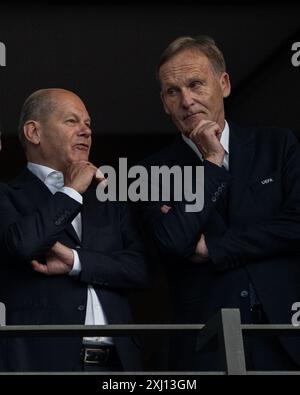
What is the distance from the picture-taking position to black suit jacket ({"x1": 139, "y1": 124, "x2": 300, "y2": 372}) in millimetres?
5145

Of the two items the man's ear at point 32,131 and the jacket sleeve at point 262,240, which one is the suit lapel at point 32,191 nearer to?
the man's ear at point 32,131

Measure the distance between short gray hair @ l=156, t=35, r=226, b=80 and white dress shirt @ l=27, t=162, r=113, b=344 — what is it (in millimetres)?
731

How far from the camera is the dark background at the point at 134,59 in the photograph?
577 centimetres

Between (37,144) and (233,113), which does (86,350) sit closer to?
(37,144)

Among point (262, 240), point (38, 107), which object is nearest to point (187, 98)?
point (38, 107)

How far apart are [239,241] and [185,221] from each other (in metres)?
0.25

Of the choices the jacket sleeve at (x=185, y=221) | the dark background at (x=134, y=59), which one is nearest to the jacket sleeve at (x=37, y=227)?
the jacket sleeve at (x=185, y=221)

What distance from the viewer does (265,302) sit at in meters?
5.16

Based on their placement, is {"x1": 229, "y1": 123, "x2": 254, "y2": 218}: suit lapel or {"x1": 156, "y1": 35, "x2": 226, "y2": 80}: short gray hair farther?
{"x1": 156, "y1": 35, "x2": 226, "y2": 80}: short gray hair

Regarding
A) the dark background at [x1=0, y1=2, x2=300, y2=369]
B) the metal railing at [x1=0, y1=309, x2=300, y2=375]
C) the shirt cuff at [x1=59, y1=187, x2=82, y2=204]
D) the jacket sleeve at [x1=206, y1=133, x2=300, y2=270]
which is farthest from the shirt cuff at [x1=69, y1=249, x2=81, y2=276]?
the metal railing at [x1=0, y1=309, x2=300, y2=375]

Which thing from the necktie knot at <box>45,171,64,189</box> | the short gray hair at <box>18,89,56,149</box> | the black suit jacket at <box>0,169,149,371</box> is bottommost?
the black suit jacket at <box>0,169,149,371</box>

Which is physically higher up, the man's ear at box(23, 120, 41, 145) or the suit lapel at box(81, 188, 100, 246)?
the man's ear at box(23, 120, 41, 145)

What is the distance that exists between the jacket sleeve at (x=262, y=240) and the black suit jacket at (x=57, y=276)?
1.04 feet

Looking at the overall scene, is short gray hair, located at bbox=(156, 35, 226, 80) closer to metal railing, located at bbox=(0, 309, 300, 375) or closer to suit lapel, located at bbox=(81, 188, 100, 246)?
suit lapel, located at bbox=(81, 188, 100, 246)
